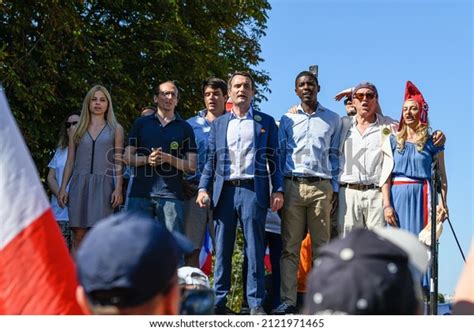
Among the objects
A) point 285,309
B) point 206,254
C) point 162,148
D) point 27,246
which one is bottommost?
point 285,309

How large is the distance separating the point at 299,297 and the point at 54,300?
4620mm

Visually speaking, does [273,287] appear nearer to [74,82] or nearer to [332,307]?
[332,307]

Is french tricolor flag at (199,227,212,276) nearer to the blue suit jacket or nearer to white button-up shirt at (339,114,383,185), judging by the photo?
the blue suit jacket

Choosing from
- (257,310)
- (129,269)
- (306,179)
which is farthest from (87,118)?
(129,269)

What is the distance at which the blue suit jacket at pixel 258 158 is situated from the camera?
6859 millimetres

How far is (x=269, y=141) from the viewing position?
7.02 meters

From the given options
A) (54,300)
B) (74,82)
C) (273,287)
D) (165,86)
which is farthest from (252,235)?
(74,82)

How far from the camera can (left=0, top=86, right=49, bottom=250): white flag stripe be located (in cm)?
310

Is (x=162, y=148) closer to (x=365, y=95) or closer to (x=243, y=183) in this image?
(x=243, y=183)

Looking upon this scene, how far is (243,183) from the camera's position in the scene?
6.83 m

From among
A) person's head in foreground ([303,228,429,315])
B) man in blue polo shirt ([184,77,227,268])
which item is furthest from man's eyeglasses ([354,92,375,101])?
person's head in foreground ([303,228,429,315])

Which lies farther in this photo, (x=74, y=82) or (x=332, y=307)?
(x=74, y=82)

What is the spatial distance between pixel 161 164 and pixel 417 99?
7.06 feet

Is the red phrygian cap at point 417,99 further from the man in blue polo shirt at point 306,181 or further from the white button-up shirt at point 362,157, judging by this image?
the man in blue polo shirt at point 306,181
